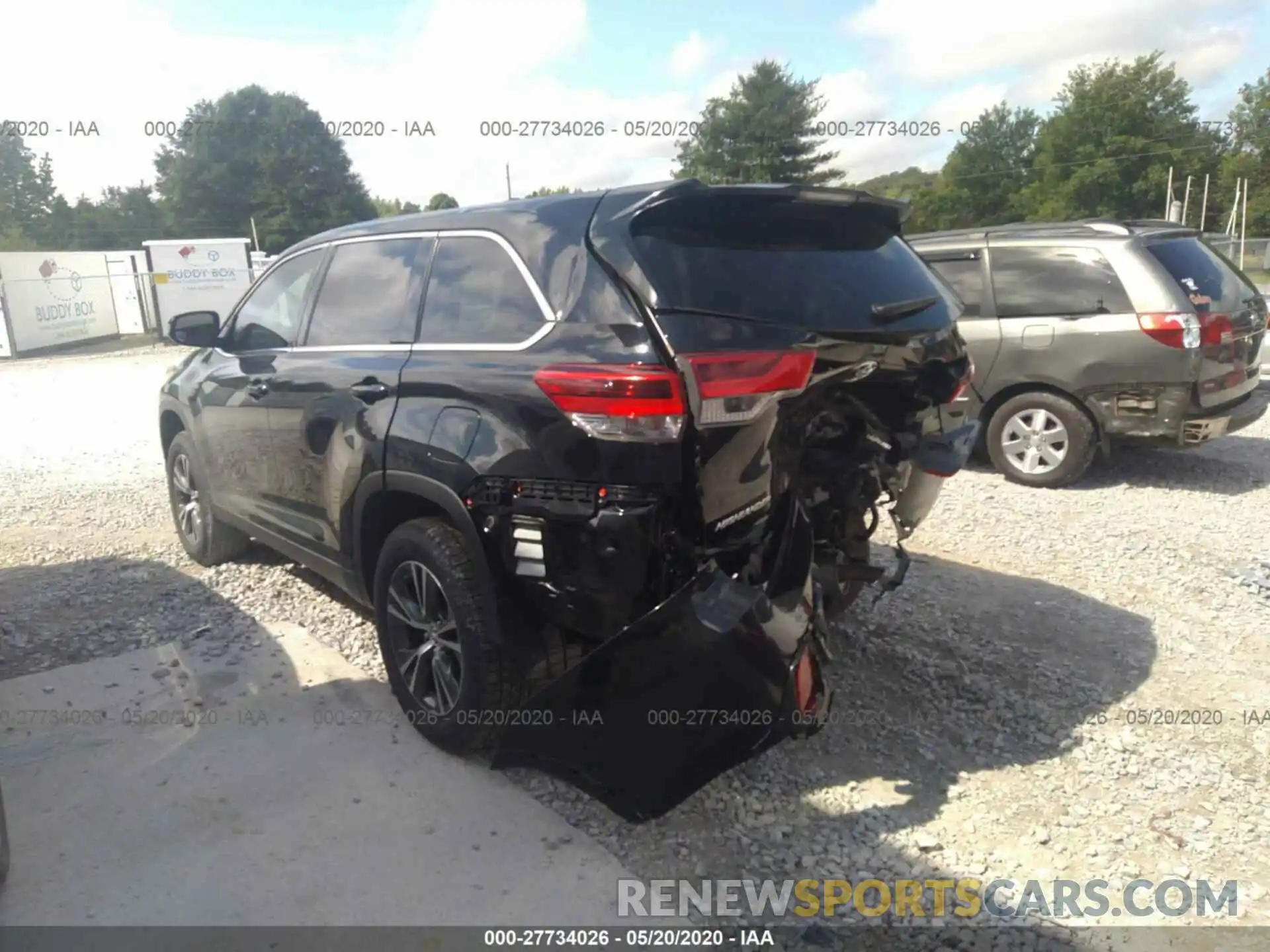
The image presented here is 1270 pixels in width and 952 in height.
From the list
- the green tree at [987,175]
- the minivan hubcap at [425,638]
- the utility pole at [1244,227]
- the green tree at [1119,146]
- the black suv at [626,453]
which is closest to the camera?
the black suv at [626,453]

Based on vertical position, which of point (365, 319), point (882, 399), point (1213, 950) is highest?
point (365, 319)

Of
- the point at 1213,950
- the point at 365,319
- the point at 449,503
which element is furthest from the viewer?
the point at 365,319

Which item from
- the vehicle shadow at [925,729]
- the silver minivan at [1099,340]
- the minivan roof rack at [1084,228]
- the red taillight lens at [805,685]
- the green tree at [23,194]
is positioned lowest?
the vehicle shadow at [925,729]

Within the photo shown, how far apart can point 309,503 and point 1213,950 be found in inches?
141

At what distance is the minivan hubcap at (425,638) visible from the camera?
329 cm

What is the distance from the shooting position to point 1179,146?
4825cm

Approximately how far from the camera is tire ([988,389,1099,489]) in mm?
6742

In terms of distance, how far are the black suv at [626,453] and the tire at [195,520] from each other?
166cm

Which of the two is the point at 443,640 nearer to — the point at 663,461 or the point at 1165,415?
the point at 663,461

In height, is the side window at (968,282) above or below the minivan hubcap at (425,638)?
above

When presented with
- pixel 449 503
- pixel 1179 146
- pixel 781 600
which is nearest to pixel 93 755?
pixel 449 503

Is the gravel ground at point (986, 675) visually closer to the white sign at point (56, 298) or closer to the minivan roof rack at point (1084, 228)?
the minivan roof rack at point (1084, 228)

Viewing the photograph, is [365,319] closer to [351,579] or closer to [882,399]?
[351,579]

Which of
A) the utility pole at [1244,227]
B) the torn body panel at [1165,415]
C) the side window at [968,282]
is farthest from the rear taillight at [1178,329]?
the utility pole at [1244,227]
